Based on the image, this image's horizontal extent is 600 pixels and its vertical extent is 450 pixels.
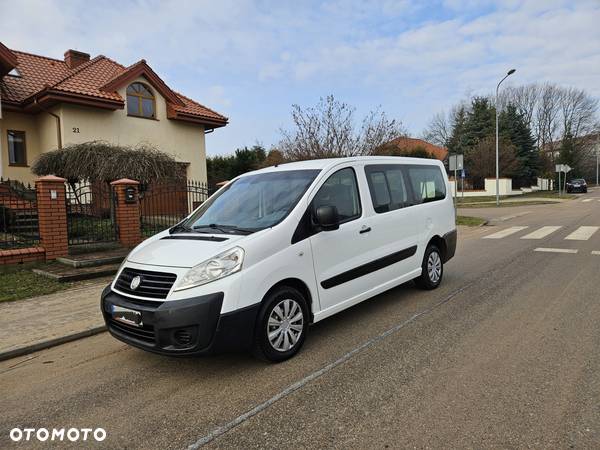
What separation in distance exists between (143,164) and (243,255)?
9.78 m

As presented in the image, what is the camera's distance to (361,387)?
3430mm

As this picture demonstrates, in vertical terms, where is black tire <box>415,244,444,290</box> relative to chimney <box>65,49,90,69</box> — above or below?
below

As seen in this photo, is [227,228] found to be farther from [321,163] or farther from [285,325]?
[321,163]

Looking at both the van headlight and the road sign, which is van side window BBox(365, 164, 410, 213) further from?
the road sign

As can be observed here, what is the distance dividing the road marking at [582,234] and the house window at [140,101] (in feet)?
54.2

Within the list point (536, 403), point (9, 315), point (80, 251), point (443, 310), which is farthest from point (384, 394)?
point (80, 251)

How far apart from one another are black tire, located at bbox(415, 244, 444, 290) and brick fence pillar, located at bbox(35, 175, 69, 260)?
22.3 feet

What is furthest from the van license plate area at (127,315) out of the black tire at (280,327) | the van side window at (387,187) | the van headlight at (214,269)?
the van side window at (387,187)

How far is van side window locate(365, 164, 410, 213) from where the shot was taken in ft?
17.4

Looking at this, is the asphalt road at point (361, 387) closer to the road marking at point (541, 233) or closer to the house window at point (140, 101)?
the road marking at point (541, 233)

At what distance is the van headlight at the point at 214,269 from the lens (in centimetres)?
355

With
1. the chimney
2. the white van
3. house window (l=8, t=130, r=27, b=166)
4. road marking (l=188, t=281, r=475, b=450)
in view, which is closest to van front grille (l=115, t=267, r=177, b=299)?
the white van

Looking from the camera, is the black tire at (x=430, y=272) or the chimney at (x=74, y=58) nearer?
the black tire at (x=430, y=272)

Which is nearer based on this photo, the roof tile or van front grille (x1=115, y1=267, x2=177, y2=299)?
van front grille (x1=115, y1=267, x2=177, y2=299)
